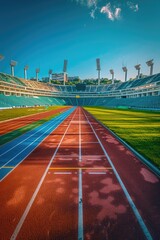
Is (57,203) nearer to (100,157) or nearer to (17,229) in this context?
(17,229)

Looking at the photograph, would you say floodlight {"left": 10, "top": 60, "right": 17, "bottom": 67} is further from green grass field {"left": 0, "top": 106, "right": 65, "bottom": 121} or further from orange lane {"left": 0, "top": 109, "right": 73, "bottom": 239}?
orange lane {"left": 0, "top": 109, "right": 73, "bottom": 239}

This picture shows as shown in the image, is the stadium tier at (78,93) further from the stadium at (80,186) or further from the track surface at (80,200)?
the track surface at (80,200)

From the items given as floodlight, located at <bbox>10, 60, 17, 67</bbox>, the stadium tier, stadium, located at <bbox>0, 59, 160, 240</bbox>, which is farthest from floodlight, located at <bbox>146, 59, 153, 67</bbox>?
stadium, located at <bbox>0, 59, 160, 240</bbox>

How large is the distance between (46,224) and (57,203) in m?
0.86

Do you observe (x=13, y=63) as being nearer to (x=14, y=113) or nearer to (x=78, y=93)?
(x=78, y=93)

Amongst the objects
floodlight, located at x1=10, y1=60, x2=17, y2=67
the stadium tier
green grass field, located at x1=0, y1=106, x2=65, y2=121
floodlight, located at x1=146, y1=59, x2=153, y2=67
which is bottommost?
green grass field, located at x1=0, y1=106, x2=65, y2=121

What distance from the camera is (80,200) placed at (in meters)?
4.81

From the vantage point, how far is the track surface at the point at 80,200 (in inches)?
143

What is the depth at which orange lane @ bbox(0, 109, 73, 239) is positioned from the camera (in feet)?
13.0

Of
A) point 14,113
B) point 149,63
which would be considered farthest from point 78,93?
point 14,113

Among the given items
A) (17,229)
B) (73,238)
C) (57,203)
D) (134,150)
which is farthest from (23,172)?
(134,150)

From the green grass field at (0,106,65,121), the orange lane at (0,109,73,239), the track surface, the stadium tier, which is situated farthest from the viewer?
the stadium tier

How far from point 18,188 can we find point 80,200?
2532 millimetres

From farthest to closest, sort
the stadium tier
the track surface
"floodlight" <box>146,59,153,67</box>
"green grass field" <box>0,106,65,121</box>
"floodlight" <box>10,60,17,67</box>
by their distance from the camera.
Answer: "floodlight" <box>10,60,17,67</box>, the stadium tier, "floodlight" <box>146,59,153,67</box>, "green grass field" <box>0,106,65,121</box>, the track surface
